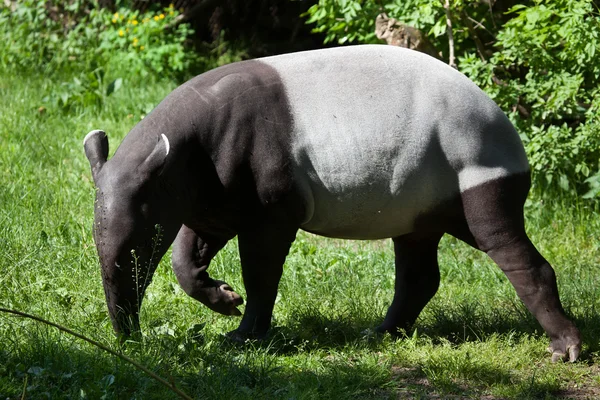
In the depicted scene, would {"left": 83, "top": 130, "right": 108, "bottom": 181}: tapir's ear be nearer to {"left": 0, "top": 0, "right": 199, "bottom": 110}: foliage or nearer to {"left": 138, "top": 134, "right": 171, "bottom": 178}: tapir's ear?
{"left": 138, "top": 134, "right": 171, "bottom": 178}: tapir's ear

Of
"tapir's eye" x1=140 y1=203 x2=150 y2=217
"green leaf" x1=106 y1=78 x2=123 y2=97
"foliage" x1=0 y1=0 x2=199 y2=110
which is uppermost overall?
"tapir's eye" x1=140 y1=203 x2=150 y2=217

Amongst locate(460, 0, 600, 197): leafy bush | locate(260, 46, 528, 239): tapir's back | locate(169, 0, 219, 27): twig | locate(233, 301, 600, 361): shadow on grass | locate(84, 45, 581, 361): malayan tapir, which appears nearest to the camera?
locate(84, 45, 581, 361): malayan tapir

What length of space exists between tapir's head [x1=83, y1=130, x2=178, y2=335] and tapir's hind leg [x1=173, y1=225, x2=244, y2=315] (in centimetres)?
45

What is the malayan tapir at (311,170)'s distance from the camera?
15.9ft

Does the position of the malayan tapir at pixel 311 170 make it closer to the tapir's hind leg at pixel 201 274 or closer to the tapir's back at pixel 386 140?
the tapir's back at pixel 386 140

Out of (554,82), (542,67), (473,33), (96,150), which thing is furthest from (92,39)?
(96,150)

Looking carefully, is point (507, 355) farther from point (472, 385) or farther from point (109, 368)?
point (109, 368)

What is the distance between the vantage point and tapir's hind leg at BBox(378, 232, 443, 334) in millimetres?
5547

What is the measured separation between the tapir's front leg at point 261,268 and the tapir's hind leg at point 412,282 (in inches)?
32.4

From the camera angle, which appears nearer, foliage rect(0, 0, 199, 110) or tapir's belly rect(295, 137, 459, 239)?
tapir's belly rect(295, 137, 459, 239)

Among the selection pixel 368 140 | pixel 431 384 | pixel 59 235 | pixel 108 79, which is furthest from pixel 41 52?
pixel 431 384

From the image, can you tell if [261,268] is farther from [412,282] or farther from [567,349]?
[567,349]

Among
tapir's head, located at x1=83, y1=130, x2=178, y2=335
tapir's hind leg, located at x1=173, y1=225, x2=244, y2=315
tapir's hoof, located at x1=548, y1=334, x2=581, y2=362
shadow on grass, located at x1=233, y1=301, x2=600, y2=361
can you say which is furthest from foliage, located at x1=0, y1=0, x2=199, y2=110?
tapir's hoof, located at x1=548, y1=334, x2=581, y2=362

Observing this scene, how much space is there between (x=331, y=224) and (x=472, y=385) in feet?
3.77
